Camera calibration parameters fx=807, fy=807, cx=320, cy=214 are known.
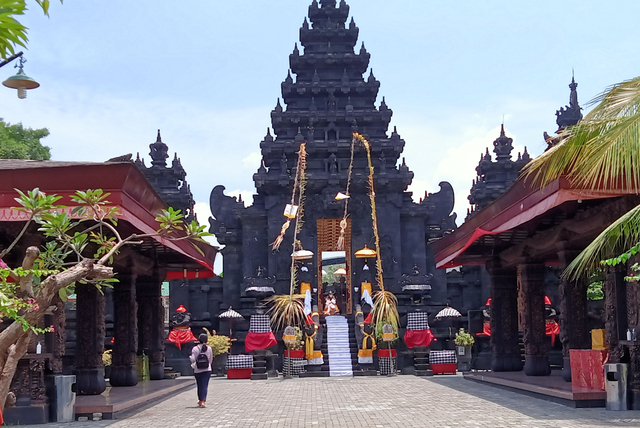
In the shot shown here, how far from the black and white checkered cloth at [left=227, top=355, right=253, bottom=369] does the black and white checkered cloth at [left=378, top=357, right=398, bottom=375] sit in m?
4.34

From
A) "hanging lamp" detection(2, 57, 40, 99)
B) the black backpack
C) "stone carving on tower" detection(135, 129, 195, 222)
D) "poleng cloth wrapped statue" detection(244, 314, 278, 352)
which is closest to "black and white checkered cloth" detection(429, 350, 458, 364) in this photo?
"poleng cloth wrapped statue" detection(244, 314, 278, 352)

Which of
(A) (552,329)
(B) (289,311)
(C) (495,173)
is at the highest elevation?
(C) (495,173)

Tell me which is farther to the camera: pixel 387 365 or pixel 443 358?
pixel 443 358

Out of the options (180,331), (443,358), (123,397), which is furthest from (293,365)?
(123,397)

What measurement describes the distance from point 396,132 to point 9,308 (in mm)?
33179

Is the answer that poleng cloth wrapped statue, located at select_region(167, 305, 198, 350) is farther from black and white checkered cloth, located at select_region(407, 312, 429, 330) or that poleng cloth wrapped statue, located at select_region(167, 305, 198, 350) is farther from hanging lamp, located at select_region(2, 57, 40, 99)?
hanging lamp, located at select_region(2, 57, 40, 99)

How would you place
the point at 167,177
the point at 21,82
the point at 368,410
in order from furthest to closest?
1. the point at 167,177
2. the point at 368,410
3. the point at 21,82

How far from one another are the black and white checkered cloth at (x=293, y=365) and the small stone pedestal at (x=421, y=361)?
3.74m

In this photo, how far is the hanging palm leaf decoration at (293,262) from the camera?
27.8 meters

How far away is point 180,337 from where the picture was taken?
31.5m

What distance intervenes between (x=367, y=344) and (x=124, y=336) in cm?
983

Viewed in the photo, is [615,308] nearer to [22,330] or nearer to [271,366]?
[22,330]

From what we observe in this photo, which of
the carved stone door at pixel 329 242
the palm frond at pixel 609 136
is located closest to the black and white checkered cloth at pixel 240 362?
the carved stone door at pixel 329 242

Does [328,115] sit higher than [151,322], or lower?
higher
